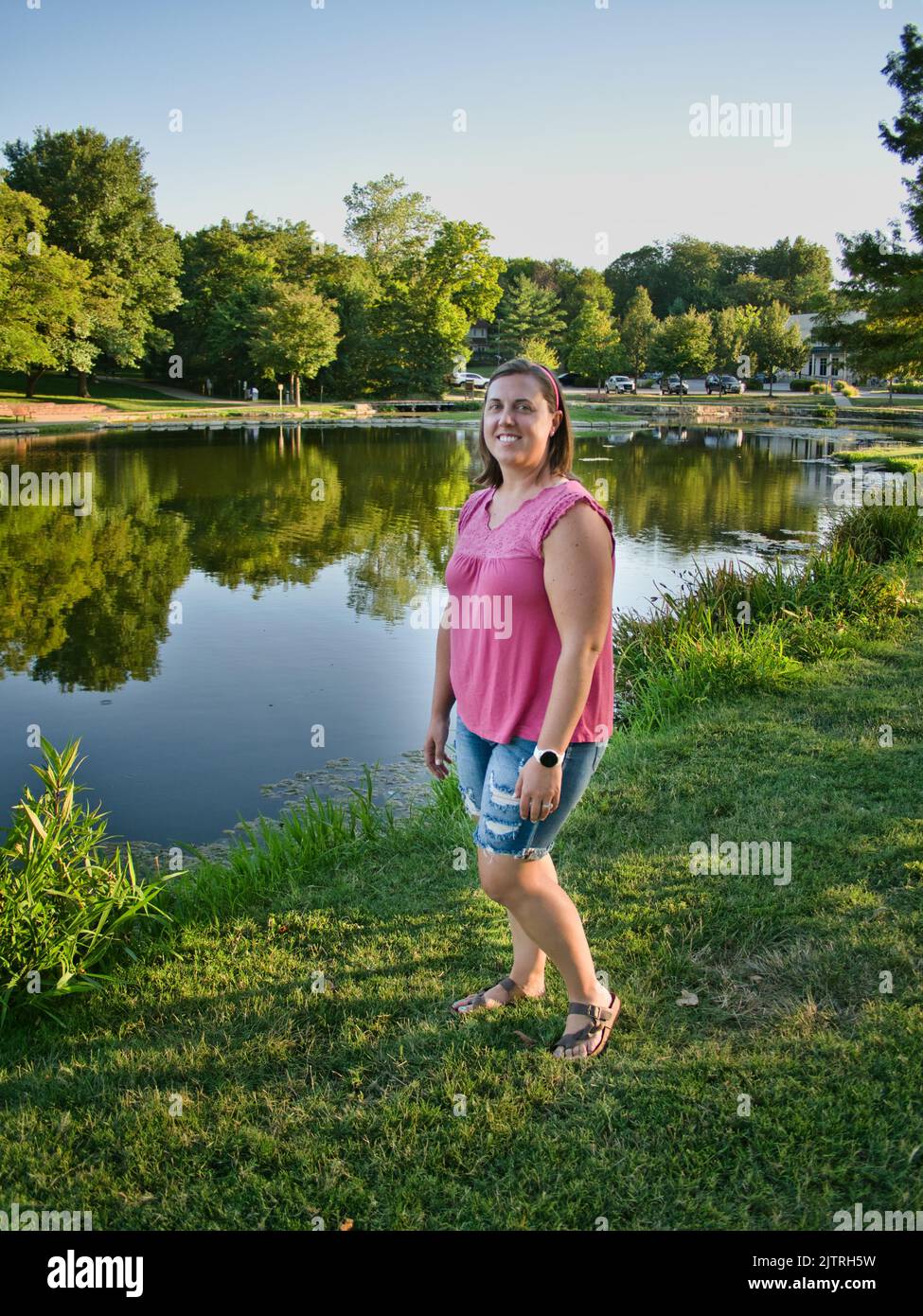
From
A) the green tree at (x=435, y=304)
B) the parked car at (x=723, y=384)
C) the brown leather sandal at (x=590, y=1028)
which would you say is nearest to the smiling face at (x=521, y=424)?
the brown leather sandal at (x=590, y=1028)

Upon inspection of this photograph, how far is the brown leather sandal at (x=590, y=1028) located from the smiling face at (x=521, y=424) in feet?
5.50

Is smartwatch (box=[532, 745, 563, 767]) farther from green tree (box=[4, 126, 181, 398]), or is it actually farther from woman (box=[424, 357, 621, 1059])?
green tree (box=[4, 126, 181, 398])

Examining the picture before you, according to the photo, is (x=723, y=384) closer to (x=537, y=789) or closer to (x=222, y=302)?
(x=222, y=302)

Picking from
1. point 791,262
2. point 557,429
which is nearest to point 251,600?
point 557,429

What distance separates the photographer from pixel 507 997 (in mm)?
3537

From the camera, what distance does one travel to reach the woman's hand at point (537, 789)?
2.80m

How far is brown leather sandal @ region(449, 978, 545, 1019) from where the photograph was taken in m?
3.50

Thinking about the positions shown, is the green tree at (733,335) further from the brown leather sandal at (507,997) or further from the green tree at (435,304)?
the brown leather sandal at (507,997)

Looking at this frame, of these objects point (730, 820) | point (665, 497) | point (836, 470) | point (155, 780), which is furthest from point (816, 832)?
point (836, 470)

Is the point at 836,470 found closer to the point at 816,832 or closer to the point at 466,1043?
the point at 816,832

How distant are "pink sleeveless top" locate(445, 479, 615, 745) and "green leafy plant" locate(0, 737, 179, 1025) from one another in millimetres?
1955

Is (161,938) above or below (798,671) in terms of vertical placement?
below

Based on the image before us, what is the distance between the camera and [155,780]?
23.9ft
